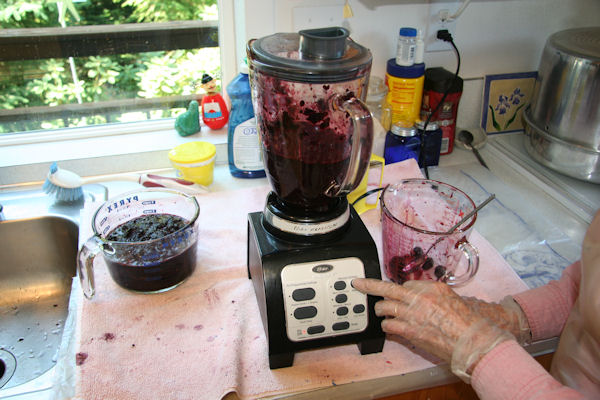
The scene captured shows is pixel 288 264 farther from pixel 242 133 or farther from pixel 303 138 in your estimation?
pixel 242 133

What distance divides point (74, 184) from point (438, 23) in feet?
3.36

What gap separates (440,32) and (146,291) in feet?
3.23

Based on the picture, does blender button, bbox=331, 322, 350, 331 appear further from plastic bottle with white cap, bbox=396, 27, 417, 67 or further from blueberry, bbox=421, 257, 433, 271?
plastic bottle with white cap, bbox=396, 27, 417, 67

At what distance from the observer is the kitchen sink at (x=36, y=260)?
1.10 m

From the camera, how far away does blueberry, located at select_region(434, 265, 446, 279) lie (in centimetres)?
83

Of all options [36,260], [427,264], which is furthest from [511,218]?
[36,260]

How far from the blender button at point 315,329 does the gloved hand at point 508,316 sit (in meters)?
0.25

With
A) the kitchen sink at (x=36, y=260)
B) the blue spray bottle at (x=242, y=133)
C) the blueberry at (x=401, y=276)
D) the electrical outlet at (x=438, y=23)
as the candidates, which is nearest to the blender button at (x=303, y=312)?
the blueberry at (x=401, y=276)

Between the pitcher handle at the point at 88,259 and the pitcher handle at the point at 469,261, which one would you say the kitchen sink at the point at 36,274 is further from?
the pitcher handle at the point at 469,261

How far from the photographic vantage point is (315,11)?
118 centimetres

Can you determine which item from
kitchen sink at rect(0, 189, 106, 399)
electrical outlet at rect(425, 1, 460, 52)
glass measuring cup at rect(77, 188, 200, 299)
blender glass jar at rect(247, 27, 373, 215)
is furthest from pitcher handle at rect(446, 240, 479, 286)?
kitchen sink at rect(0, 189, 106, 399)

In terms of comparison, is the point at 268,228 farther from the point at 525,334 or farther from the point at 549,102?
the point at 549,102

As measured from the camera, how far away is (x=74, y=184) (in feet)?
3.76

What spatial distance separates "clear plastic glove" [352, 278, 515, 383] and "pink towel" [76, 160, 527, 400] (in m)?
0.08
